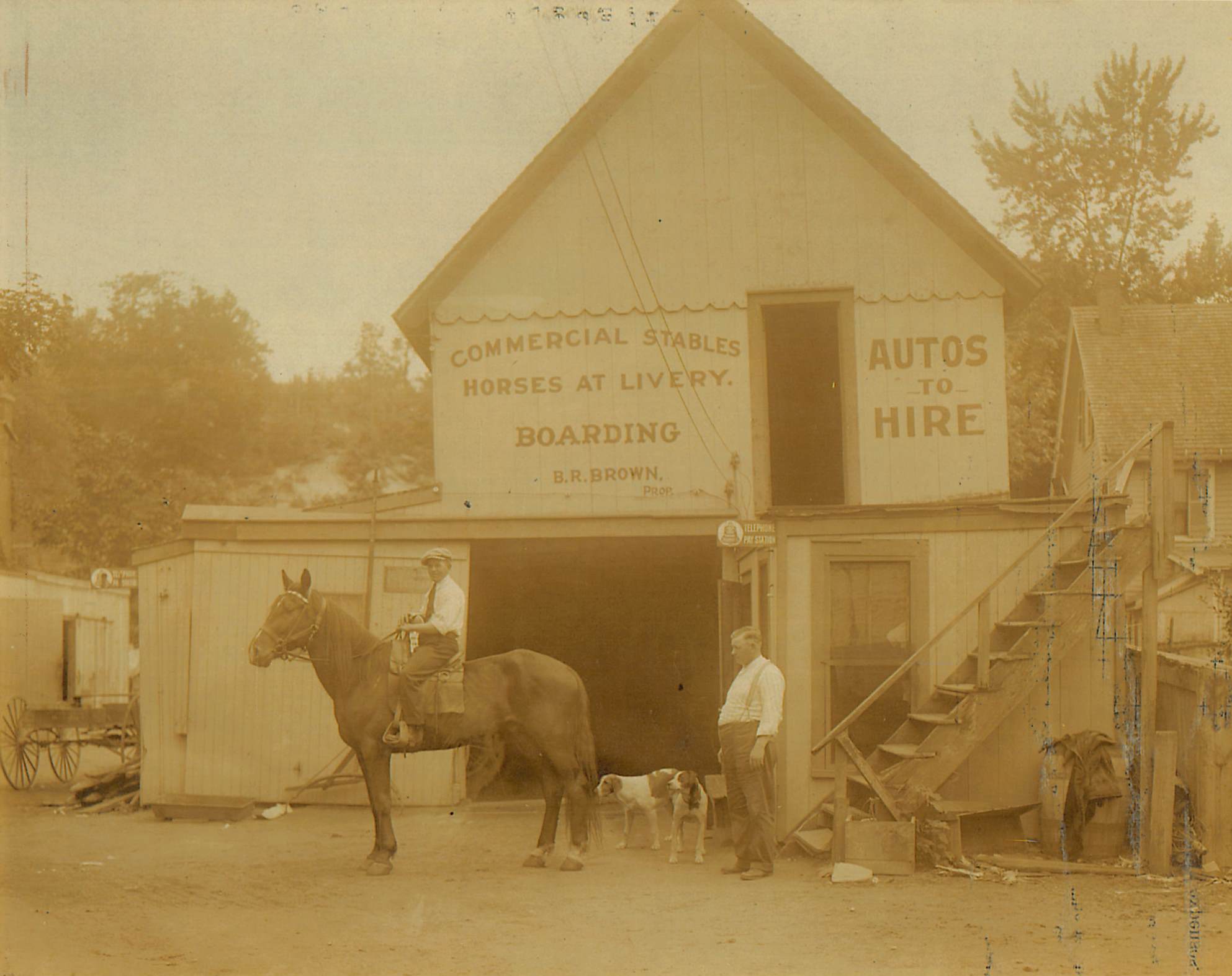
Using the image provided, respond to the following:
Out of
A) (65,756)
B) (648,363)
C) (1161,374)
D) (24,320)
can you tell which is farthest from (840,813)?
(1161,374)

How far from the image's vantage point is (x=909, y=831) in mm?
9680

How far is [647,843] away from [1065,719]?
3.70m

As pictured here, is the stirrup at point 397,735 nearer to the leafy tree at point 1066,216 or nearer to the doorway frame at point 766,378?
the doorway frame at point 766,378

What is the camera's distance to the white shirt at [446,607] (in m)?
10.1

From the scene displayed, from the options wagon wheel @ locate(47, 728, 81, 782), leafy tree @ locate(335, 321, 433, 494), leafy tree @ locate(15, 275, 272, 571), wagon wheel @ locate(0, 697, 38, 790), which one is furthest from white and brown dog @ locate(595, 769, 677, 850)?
leafy tree @ locate(335, 321, 433, 494)

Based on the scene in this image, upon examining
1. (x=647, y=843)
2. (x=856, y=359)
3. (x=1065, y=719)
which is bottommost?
(x=647, y=843)

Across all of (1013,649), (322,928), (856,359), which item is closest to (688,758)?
(856,359)

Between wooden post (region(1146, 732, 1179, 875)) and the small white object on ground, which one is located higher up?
Answer: wooden post (region(1146, 732, 1179, 875))

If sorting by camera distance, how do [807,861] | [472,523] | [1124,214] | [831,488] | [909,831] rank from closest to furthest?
1. [909,831]
2. [807,861]
3. [472,523]
4. [831,488]
5. [1124,214]

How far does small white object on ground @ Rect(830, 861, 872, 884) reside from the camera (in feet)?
30.7

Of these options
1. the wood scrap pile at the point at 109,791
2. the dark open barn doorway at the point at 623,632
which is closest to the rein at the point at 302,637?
Answer: the wood scrap pile at the point at 109,791

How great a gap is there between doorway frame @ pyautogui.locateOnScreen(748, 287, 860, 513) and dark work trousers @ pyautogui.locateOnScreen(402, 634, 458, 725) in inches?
203

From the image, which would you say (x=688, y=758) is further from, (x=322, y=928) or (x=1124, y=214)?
(x=1124, y=214)

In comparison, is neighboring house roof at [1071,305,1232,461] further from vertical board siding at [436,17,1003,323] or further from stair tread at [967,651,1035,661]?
stair tread at [967,651,1035,661]
